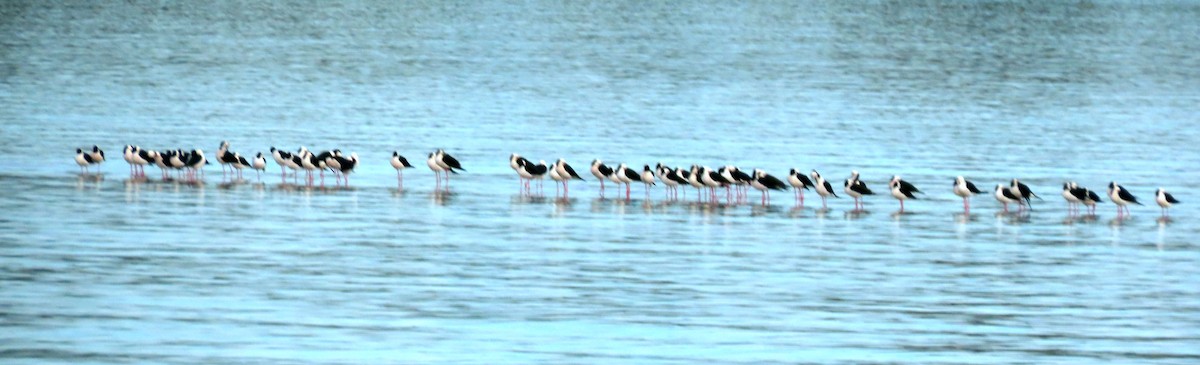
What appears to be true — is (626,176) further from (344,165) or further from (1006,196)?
(1006,196)

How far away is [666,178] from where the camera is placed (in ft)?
106

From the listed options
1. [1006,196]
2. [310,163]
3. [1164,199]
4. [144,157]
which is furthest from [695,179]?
[144,157]

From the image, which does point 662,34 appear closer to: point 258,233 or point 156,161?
point 156,161

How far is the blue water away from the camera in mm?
20031

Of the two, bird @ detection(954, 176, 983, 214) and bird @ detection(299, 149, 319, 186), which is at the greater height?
bird @ detection(299, 149, 319, 186)

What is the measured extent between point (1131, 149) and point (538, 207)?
17.5m

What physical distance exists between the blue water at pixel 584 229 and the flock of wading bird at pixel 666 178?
1.13 feet

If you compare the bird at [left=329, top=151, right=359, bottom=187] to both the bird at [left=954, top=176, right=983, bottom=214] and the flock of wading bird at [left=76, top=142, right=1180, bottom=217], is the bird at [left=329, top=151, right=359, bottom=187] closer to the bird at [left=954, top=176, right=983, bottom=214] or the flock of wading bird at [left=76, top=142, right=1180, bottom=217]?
the flock of wading bird at [left=76, top=142, right=1180, bottom=217]

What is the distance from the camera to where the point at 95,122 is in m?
46.7

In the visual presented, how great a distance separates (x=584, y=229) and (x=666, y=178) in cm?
395

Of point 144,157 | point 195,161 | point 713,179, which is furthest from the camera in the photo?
point 144,157

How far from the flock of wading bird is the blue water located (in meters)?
0.34

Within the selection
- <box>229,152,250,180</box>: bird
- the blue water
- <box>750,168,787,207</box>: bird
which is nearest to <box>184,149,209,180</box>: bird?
the blue water

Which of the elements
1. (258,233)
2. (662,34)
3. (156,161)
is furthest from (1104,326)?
(662,34)
